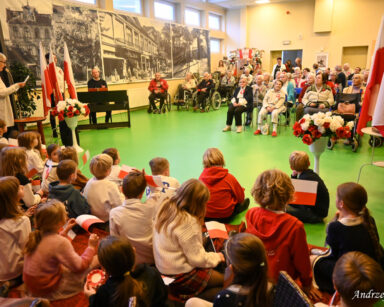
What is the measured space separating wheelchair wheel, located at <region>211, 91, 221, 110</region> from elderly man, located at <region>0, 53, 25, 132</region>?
244 inches

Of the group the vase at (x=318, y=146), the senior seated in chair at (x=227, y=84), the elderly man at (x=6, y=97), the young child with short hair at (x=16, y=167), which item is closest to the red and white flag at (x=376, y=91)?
the vase at (x=318, y=146)

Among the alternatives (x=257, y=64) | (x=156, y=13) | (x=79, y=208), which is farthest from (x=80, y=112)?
(x=257, y=64)

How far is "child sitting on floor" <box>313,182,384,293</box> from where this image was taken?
176 cm

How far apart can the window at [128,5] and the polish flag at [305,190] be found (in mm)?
9528

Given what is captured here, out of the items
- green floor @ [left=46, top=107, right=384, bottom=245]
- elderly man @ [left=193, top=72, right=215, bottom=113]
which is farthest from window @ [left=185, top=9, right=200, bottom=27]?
green floor @ [left=46, top=107, right=384, bottom=245]

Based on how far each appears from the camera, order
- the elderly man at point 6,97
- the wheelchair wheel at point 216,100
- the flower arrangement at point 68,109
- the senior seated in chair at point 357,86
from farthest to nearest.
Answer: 1. the wheelchair wheel at point 216,100
2. the senior seated in chair at point 357,86
3. the flower arrangement at point 68,109
4. the elderly man at point 6,97

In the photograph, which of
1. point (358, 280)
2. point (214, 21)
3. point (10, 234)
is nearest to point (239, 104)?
point (10, 234)

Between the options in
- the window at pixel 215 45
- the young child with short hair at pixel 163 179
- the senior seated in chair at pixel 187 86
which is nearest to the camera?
the young child with short hair at pixel 163 179

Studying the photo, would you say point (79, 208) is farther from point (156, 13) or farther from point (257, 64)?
point (257, 64)

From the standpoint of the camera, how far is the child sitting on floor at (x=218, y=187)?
2.91 metres

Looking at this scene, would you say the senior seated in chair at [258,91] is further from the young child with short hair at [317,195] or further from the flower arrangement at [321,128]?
the young child with short hair at [317,195]

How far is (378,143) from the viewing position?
535 cm

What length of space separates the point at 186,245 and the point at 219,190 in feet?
4.03

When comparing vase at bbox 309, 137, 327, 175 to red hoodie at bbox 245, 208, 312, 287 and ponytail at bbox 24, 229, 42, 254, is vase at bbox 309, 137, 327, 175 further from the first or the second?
ponytail at bbox 24, 229, 42, 254
